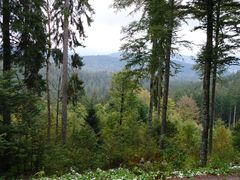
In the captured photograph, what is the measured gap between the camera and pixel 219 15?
809 inches

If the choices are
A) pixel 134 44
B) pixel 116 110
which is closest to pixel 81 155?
pixel 134 44

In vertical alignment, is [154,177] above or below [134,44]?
below

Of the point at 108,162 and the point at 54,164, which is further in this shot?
the point at 108,162

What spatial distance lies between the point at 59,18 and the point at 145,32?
4831mm

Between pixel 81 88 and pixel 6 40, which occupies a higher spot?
pixel 6 40

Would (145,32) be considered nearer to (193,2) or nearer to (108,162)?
(193,2)

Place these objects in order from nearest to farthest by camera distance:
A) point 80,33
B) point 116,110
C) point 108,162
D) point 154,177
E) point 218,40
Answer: point 154,177
point 108,162
point 80,33
point 218,40
point 116,110

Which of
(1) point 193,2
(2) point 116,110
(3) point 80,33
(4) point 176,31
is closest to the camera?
(1) point 193,2

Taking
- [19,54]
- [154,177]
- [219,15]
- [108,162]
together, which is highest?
[219,15]

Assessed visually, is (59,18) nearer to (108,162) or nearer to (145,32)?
(145,32)

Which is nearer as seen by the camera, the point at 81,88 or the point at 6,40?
the point at 6,40

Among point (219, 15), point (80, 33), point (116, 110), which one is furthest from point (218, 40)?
point (116, 110)

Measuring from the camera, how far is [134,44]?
19.1m

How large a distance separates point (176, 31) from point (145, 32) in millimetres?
1755
